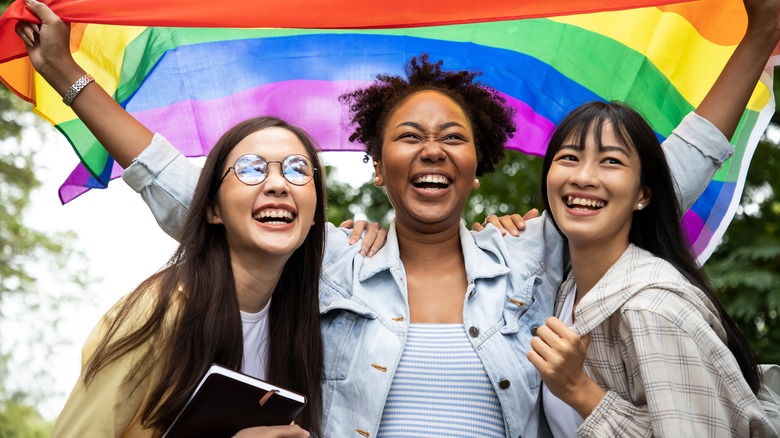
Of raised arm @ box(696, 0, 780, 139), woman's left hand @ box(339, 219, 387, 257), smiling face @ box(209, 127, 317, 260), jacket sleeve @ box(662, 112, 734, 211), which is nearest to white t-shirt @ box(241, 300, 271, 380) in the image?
smiling face @ box(209, 127, 317, 260)

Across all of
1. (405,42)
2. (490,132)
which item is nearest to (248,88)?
(405,42)

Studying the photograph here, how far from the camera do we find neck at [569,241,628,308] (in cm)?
346

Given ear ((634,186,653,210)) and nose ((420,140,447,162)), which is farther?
nose ((420,140,447,162))

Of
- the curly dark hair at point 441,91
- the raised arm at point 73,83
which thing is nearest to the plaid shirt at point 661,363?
the curly dark hair at point 441,91

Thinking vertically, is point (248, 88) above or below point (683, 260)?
above

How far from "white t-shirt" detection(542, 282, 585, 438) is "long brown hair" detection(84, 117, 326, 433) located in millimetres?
875

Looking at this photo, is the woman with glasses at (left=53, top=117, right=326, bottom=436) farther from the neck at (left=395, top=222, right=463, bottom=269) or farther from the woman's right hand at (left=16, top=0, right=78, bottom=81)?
the woman's right hand at (left=16, top=0, right=78, bottom=81)

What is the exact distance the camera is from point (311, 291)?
3.66 metres

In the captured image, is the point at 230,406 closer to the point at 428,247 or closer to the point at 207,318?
→ the point at 207,318

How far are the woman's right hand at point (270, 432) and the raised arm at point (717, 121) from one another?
5.97ft

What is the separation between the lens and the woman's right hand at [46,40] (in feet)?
11.3

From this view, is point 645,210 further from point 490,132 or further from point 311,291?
point 311,291

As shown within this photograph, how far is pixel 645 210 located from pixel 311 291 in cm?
132

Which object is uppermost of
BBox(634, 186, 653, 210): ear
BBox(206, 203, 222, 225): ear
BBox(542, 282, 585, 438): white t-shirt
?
BBox(634, 186, 653, 210): ear
